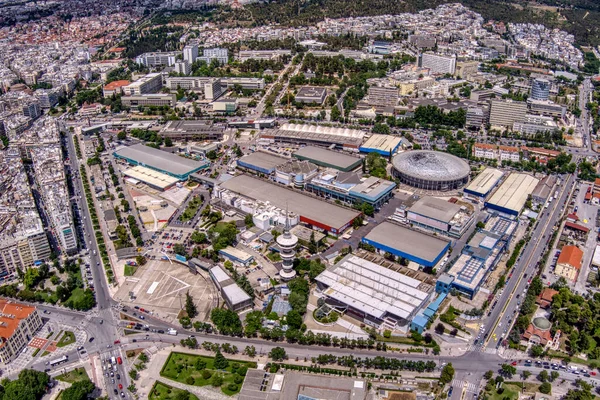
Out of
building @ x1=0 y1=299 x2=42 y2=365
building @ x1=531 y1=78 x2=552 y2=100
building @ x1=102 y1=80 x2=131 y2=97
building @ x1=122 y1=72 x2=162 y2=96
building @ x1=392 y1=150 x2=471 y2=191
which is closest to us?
building @ x1=0 y1=299 x2=42 y2=365

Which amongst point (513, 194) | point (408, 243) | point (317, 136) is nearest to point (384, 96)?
point (317, 136)

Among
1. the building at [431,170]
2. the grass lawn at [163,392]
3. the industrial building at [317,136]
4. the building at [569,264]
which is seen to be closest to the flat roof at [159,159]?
the industrial building at [317,136]

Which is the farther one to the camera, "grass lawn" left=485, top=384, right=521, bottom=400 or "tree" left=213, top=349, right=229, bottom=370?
"tree" left=213, top=349, right=229, bottom=370

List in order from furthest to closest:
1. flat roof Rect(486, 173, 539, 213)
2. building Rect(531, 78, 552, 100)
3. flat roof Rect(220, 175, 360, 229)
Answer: building Rect(531, 78, 552, 100), flat roof Rect(486, 173, 539, 213), flat roof Rect(220, 175, 360, 229)

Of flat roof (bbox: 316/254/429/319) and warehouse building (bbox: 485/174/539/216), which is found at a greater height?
warehouse building (bbox: 485/174/539/216)

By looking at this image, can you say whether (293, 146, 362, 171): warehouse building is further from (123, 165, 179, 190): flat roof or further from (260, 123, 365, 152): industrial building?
(123, 165, 179, 190): flat roof

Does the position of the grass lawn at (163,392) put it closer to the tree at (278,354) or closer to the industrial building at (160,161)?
the tree at (278,354)

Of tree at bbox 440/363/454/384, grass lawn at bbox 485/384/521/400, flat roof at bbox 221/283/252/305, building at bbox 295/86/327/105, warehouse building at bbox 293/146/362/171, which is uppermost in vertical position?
building at bbox 295/86/327/105

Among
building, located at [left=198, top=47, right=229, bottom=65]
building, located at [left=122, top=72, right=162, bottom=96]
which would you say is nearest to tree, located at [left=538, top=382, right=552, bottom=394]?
building, located at [left=122, top=72, right=162, bottom=96]

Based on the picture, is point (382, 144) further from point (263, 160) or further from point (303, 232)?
point (303, 232)
